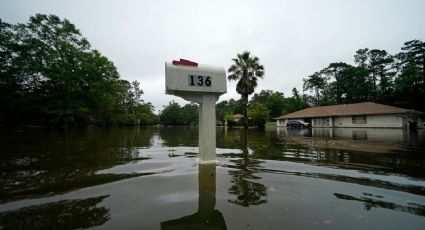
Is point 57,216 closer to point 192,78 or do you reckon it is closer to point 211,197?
point 211,197

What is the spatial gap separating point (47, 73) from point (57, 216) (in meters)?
27.6

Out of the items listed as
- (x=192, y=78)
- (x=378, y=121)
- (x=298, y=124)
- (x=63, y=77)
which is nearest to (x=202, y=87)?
(x=192, y=78)

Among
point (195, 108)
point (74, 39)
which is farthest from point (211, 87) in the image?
point (195, 108)

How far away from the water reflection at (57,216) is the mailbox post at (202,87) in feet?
7.73

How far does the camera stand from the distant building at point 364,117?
2659 cm

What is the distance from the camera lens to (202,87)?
4270mm

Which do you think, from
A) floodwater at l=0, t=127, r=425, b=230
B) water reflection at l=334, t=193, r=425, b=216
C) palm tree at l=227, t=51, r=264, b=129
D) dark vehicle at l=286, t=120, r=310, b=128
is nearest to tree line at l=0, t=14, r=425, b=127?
palm tree at l=227, t=51, r=264, b=129

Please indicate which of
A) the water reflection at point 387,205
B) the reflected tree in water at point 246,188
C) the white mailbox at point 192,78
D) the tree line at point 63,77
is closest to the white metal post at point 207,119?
the white mailbox at point 192,78

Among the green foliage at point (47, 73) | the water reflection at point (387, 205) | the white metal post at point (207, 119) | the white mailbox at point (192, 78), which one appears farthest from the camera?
the green foliage at point (47, 73)

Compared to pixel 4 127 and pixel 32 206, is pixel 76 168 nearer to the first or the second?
pixel 32 206

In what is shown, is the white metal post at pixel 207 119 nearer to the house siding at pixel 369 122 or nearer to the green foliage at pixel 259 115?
the house siding at pixel 369 122

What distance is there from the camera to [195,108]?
86.6 m

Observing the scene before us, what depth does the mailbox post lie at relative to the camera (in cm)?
407

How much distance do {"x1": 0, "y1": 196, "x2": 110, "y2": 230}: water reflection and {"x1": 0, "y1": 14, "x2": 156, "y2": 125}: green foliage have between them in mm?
25735
